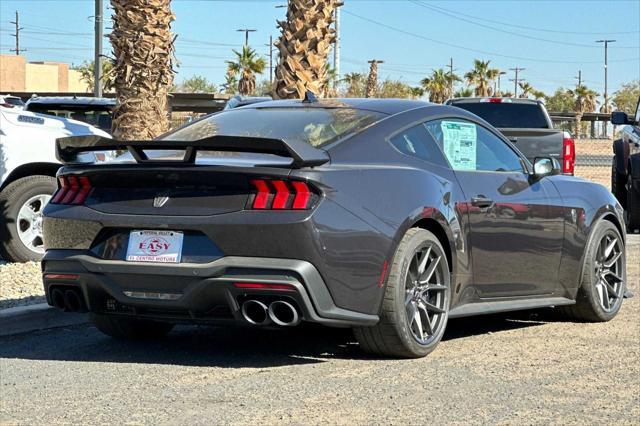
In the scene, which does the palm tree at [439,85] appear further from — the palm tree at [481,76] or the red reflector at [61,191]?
the red reflector at [61,191]

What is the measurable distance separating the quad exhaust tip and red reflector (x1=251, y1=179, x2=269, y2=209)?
1.64 ft

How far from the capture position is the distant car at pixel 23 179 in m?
10.8

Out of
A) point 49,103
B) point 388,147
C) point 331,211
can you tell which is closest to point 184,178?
point 331,211

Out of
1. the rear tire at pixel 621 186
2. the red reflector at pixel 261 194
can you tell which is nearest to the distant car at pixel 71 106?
the rear tire at pixel 621 186

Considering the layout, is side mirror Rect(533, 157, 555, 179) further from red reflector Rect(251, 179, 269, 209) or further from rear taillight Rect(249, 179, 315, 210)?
red reflector Rect(251, 179, 269, 209)

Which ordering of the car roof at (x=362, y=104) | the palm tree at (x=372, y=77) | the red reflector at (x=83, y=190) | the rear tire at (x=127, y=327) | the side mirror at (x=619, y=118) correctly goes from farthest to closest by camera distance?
the palm tree at (x=372, y=77)
the side mirror at (x=619, y=118)
the rear tire at (x=127, y=327)
the car roof at (x=362, y=104)
the red reflector at (x=83, y=190)

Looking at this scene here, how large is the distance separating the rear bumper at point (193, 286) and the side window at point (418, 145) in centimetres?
112

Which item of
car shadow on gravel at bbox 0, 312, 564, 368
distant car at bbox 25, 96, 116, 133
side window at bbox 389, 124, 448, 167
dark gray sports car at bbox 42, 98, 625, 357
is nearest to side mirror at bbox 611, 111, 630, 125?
distant car at bbox 25, 96, 116, 133

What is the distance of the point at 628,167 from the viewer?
48.7 ft

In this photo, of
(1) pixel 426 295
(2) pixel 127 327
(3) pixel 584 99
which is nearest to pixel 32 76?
(3) pixel 584 99

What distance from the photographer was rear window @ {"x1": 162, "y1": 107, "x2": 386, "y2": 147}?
21.3 ft

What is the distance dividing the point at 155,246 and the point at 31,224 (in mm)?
5315

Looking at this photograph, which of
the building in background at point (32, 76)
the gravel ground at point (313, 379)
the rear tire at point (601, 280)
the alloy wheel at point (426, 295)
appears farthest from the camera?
the building in background at point (32, 76)

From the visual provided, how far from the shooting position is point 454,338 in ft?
24.2
